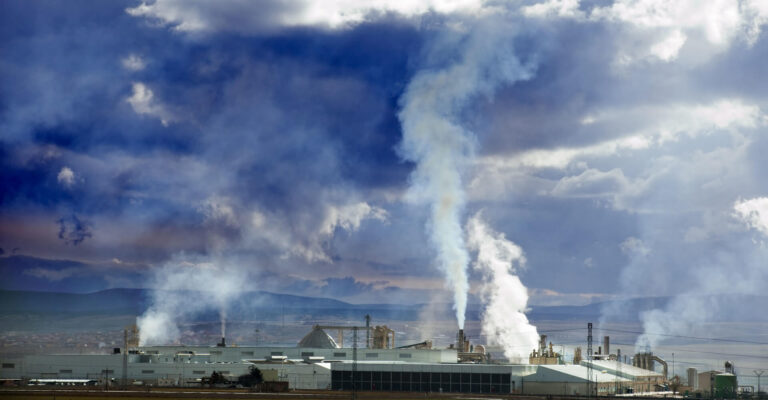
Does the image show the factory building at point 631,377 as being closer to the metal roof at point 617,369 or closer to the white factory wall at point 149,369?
the metal roof at point 617,369

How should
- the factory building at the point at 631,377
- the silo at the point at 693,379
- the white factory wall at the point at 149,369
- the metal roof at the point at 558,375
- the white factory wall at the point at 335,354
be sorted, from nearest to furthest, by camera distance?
the metal roof at the point at 558,375, the white factory wall at the point at 149,369, the factory building at the point at 631,377, the white factory wall at the point at 335,354, the silo at the point at 693,379

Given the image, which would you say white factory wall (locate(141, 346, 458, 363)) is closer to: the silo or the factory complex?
the factory complex

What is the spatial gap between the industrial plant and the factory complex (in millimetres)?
156

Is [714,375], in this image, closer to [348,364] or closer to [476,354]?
[476,354]

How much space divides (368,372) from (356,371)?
6.90 ft

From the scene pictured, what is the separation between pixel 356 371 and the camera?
516 ft

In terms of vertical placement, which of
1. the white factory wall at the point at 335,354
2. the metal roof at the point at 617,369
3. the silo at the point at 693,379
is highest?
the white factory wall at the point at 335,354

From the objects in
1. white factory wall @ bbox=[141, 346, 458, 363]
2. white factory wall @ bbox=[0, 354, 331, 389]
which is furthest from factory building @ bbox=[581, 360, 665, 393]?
white factory wall @ bbox=[0, 354, 331, 389]

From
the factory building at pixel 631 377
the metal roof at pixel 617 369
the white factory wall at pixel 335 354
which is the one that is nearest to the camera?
the factory building at pixel 631 377

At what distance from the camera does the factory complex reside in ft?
515

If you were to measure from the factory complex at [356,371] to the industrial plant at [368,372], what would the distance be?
16 centimetres

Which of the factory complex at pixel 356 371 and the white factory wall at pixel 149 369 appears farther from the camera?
the white factory wall at pixel 149 369

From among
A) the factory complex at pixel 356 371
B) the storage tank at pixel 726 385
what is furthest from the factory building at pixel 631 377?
the storage tank at pixel 726 385

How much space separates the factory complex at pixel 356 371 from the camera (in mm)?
156913
